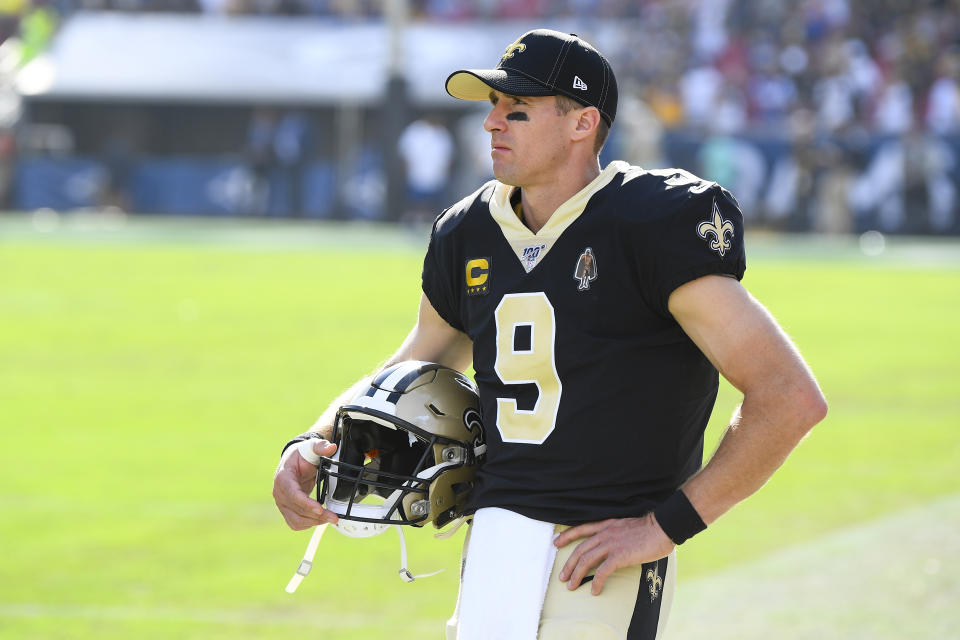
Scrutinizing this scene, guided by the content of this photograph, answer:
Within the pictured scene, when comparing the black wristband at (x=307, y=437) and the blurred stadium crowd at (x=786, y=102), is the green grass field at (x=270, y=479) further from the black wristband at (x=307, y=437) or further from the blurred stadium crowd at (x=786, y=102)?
the blurred stadium crowd at (x=786, y=102)

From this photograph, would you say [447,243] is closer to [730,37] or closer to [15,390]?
[15,390]

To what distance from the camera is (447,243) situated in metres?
3.67

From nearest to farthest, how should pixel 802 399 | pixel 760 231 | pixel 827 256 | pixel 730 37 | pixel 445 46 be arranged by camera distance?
pixel 802 399
pixel 827 256
pixel 760 231
pixel 730 37
pixel 445 46

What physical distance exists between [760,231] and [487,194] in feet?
85.6

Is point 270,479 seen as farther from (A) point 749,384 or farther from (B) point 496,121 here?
(A) point 749,384

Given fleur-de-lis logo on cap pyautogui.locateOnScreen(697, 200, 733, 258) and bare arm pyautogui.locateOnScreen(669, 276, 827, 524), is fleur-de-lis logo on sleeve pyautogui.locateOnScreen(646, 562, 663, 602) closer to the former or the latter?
bare arm pyautogui.locateOnScreen(669, 276, 827, 524)

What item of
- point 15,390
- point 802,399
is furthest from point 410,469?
point 15,390

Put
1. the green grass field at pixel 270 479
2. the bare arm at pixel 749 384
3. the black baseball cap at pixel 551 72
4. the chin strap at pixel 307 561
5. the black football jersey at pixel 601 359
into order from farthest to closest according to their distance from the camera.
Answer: the green grass field at pixel 270 479, the chin strap at pixel 307 561, the black baseball cap at pixel 551 72, the black football jersey at pixel 601 359, the bare arm at pixel 749 384

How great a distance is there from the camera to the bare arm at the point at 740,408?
3.15 meters

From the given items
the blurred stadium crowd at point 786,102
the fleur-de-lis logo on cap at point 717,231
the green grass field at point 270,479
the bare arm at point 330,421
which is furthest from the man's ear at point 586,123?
the blurred stadium crowd at point 786,102

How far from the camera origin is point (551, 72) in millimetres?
3416

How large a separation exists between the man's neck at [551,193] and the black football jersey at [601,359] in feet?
0.24

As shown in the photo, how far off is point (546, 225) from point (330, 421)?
0.79m

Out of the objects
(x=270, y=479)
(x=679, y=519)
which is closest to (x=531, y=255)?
(x=679, y=519)
